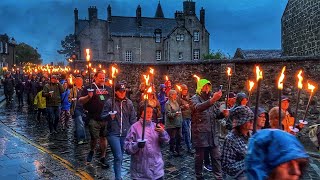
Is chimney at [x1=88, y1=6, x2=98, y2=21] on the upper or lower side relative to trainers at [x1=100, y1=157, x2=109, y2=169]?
upper

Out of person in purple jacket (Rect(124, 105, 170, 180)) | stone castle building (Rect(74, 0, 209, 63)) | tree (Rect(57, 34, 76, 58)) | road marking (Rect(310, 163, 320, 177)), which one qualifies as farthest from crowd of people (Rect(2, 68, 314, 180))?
tree (Rect(57, 34, 76, 58))

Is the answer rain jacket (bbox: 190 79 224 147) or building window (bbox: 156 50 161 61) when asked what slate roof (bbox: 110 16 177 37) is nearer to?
building window (bbox: 156 50 161 61)

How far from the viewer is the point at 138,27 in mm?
61000

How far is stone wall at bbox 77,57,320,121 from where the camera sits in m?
13.3

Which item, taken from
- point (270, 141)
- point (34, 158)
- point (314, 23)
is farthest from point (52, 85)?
point (314, 23)

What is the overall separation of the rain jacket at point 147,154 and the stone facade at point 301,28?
13.6 meters

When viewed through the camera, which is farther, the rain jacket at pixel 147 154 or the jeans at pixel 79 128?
the jeans at pixel 79 128

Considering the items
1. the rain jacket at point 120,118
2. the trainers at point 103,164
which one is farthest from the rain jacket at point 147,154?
the trainers at point 103,164

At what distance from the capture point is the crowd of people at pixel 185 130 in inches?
87.7

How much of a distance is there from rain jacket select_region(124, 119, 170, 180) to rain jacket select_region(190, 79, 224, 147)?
5.42 feet

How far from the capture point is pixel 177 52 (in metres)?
59.7

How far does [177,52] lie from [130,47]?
795cm

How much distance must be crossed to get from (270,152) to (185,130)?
7698mm

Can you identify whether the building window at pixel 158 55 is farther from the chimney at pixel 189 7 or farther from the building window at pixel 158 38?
the chimney at pixel 189 7
